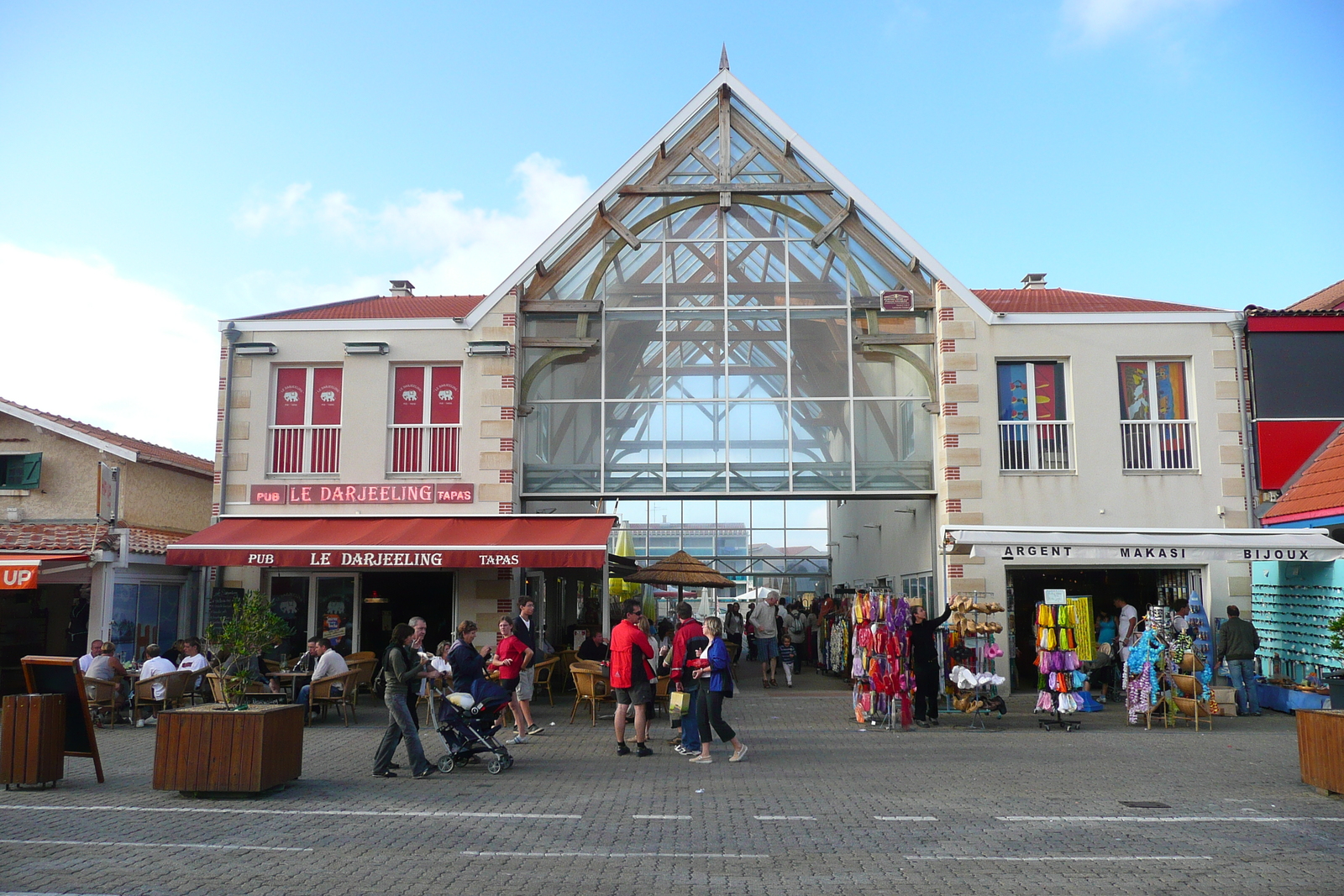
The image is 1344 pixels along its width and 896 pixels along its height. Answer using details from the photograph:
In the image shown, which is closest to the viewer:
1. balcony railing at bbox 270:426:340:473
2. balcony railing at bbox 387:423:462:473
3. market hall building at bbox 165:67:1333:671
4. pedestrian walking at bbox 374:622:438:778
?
pedestrian walking at bbox 374:622:438:778

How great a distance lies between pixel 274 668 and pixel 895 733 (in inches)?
341

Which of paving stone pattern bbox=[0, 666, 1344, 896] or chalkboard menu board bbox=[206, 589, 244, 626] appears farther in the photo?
chalkboard menu board bbox=[206, 589, 244, 626]

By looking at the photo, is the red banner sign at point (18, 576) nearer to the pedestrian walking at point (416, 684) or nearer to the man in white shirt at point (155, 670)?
the man in white shirt at point (155, 670)

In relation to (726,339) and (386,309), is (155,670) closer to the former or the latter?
(386,309)

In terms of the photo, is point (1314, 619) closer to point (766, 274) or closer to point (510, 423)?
point (766, 274)

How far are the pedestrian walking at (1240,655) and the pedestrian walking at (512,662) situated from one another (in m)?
9.08

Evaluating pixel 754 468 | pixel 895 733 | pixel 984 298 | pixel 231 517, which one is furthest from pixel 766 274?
pixel 231 517

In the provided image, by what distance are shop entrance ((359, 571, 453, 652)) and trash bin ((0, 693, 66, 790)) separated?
26.3ft

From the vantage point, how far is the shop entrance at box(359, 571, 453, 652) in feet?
56.3

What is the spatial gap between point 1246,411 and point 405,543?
41.7 ft

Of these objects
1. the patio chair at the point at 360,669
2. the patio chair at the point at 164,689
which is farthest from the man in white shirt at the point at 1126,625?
the patio chair at the point at 164,689

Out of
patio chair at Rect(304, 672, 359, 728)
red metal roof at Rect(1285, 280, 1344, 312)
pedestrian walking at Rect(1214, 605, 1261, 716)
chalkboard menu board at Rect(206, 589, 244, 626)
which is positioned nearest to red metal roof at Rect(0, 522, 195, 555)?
chalkboard menu board at Rect(206, 589, 244, 626)

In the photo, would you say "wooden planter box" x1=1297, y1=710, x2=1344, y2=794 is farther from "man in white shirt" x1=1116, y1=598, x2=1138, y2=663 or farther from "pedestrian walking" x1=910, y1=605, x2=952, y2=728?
"man in white shirt" x1=1116, y1=598, x2=1138, y2=663

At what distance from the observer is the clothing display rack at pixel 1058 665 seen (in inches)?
508
